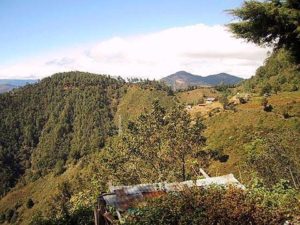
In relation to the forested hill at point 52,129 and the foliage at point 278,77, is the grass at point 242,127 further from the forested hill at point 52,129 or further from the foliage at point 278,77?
the forested hill at point 52,129

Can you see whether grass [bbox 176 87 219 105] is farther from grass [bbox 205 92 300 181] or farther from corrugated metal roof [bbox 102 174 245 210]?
corrugated metal roof [bbox 102 174 245 210]

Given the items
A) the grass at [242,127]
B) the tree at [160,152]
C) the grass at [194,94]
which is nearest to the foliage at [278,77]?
the grass at [242,127]

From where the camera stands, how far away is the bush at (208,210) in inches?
396

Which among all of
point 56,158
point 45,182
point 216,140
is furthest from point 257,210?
point 56,158

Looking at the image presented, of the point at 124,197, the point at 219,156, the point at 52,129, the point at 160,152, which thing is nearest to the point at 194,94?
the point at 52,129

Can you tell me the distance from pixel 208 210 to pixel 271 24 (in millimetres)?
6703

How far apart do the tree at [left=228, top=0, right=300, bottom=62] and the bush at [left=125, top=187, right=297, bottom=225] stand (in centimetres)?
541

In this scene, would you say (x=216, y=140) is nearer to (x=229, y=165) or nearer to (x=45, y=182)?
(x=229, y=165)

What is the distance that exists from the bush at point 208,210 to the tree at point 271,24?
5406mm

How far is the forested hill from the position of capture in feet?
536

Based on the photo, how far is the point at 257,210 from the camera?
10.1 meters

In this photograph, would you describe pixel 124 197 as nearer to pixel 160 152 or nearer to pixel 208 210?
pixel 208 210

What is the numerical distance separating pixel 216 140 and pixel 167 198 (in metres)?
42.6

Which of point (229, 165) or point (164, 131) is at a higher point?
point (164, 131)
